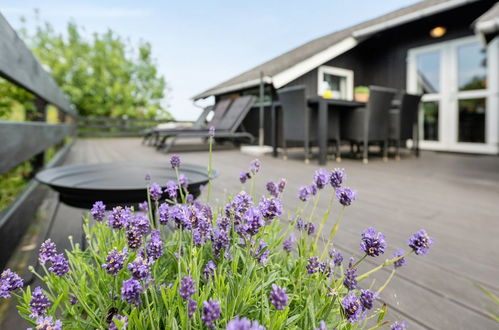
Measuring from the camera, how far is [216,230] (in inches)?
29.1

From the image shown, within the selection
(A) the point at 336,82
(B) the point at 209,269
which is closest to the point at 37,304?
(B) the point at 209,269

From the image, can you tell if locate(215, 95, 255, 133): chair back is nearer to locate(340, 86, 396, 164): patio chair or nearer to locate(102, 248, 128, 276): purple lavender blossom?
locate(340, 86, 396, 164): patio chair

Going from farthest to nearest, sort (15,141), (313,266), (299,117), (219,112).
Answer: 1. (219,112)
2. (299,117)
3. (15,141)
4. (313,266)

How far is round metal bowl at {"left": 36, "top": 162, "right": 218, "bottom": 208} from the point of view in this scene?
99cm

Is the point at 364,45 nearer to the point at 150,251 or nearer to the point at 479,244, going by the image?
the point at 479,244

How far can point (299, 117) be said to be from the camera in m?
4.48

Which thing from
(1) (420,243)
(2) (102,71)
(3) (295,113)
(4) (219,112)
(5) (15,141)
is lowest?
(1) (420,243)

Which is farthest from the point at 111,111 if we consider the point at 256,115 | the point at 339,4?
the point at 339,4

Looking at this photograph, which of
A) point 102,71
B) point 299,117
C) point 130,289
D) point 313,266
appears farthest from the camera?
point 102,71

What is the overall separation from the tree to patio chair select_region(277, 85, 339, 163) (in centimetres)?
1314

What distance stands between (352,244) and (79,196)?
1097 millimetres

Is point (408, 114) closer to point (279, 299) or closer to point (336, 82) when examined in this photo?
point (336, 82)

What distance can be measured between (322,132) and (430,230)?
273cm

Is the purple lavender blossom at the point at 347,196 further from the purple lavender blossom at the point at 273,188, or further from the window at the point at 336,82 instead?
the window at the point at 336,82
